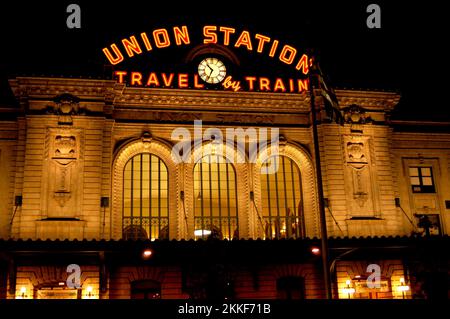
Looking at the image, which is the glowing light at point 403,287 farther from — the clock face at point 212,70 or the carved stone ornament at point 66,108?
the carved stone ornament at point 66,108

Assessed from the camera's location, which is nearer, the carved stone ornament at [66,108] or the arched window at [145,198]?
the carved stone ornament at [66,108]

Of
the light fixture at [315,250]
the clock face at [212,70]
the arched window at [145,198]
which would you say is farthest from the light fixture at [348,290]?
the clock face at [212,70]

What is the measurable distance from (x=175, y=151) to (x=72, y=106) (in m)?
6.29

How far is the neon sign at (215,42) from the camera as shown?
35594mm

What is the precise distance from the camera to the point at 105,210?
31109mm

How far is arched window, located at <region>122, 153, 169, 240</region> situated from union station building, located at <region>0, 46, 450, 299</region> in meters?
0.06

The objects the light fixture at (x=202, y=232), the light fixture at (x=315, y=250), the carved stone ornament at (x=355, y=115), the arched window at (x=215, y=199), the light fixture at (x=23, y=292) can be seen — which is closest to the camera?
the light fixture at (x=23, y=292)

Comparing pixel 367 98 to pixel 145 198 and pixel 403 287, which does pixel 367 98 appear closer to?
pixel 403 287

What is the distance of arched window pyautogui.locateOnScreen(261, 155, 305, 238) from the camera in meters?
34.0

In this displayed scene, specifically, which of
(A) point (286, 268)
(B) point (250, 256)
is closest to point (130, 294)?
(B) point (250, 256)

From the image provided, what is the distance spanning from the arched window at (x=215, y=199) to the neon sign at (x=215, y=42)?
7770 mm

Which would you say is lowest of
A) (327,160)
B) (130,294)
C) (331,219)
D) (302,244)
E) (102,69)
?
(130,294)

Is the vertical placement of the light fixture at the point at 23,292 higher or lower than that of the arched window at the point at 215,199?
lower

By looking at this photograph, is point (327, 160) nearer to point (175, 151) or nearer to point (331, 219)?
point (331, 219)
